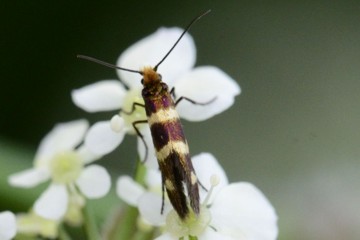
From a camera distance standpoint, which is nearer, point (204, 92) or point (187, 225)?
point (187, 225)

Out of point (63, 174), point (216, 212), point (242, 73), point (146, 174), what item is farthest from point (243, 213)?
point (242, 73)

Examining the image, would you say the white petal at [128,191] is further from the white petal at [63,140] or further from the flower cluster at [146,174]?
the white petal at [63,140]

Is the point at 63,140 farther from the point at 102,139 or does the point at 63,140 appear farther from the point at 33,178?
the point at 102,139

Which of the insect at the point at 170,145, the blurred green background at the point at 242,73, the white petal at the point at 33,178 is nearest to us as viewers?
the insect at the point at 170,145

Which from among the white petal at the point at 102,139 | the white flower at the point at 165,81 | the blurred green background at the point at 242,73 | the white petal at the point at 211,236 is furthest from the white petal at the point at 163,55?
the blurred green background at the point at 242,73

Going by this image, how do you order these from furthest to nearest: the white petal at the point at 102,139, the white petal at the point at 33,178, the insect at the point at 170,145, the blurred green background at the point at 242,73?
the blurred green background at the point at 242,73
the white petal at the point at 33,178
the white petal at the point at 102,139
the insect at the point at 170,145

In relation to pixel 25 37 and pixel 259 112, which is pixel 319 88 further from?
pixel 25 37

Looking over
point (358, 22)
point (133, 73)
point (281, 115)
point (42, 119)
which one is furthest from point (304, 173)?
point (133, 73)
